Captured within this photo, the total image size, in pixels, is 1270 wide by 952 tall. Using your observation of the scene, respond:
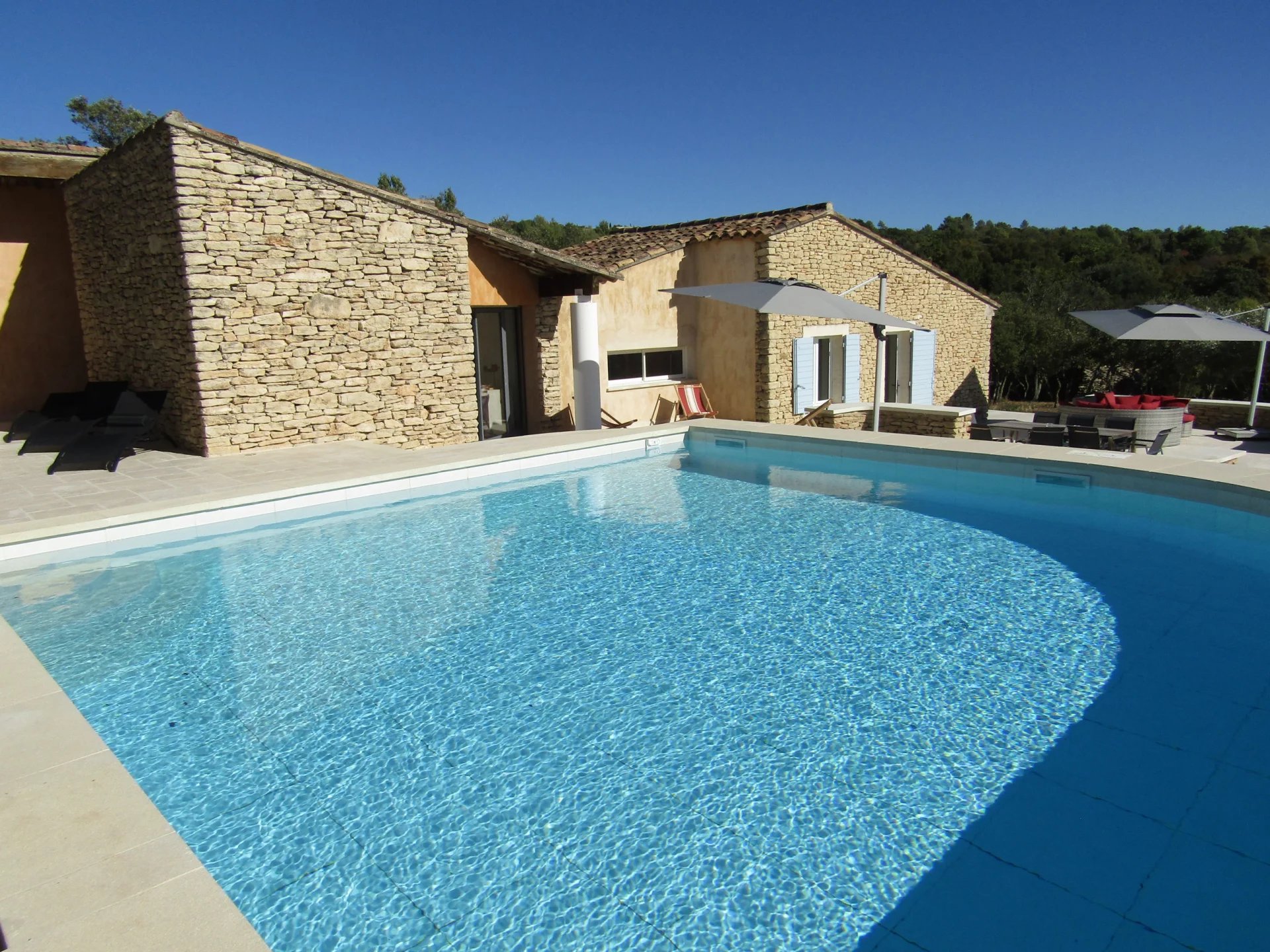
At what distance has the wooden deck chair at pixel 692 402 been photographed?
16578 mm

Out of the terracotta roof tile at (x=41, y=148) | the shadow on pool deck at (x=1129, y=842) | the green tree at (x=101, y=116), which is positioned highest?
the green tree at (x=101, y=116)

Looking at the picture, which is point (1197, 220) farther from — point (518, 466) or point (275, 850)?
point (275, 850)

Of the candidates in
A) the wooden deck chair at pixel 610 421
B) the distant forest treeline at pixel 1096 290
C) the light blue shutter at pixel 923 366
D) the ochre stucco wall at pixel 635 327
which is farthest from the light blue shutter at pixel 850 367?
the distant forest treeline at pixel 1096 290

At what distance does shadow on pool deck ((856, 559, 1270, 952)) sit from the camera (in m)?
2.91

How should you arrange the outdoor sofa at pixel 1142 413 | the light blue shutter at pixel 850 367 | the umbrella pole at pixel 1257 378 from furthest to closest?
the light blue shutter at pixel 850 367, the umbrella pole at pixel 1257 378, the outdoor sofa at pixel 1142 413

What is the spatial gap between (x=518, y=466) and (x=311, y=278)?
3.94 metres

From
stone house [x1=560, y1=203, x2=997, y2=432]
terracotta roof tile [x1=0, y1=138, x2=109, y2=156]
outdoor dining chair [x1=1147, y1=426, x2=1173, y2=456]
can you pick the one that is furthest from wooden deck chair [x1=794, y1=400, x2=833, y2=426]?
terracotta roof tile [x1=0, y1=138, x2=109, y2=156]

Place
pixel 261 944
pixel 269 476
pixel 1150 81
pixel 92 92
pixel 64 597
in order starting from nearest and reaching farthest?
pixel 261 944 → pixel 64 597 → pixel 269 476 → pixel 1150 81 → pixel 92 92

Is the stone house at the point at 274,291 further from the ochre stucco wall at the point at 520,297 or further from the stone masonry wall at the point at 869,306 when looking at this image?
the stone masonry wall at the point at 869,306

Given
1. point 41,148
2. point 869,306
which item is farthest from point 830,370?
point 41,148

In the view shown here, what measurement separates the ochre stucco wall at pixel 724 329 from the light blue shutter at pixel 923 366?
17.8ft

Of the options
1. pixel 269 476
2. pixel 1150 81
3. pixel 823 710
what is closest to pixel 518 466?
pixel 269 476

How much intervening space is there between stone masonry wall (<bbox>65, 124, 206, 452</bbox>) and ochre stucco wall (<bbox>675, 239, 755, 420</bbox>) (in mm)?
9637

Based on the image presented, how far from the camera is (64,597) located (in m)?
6.46
